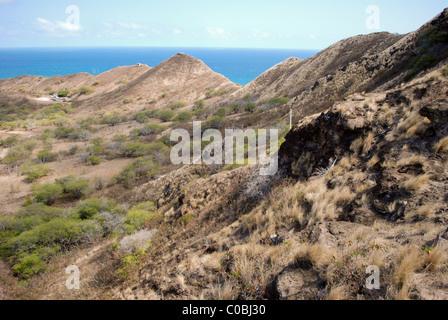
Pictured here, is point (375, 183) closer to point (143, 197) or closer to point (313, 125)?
point (313, 125)

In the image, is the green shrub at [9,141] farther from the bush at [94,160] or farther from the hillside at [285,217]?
the bush at [94,160]

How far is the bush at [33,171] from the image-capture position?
18047 mm

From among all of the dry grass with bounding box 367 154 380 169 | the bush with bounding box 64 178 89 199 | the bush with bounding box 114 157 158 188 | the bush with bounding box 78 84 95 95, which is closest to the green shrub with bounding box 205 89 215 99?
the bush with bounding box 114 157 158 188

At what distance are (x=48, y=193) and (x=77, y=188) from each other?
154 centimetres

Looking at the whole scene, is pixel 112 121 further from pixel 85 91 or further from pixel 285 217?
pixel 285 217

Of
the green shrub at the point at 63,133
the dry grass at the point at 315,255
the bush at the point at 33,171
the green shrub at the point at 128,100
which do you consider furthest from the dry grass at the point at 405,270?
the green shrub at the point at 128,100

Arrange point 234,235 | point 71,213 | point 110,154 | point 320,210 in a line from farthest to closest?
point 110,154
point 71,213
point 234,235
point 320,210

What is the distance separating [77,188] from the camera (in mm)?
15508

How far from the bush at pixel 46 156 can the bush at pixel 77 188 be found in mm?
7843

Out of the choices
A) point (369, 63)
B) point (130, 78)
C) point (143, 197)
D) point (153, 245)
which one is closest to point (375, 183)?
point (153, 245)

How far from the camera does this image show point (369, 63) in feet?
66.1

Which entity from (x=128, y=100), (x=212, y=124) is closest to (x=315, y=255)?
(x=212, y=124)

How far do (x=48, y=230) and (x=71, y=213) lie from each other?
186 cm

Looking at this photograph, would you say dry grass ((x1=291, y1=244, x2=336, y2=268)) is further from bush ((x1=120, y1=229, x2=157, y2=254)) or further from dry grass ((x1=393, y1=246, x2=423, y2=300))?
bush ((x1=120, y1=229, x2=157, y2=254))
